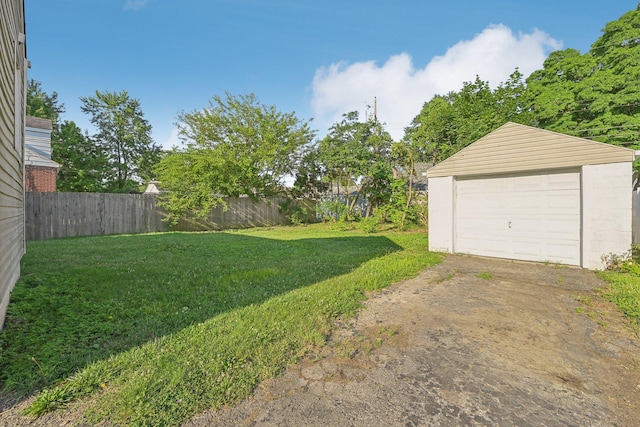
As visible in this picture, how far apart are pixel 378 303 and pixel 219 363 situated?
210 cm

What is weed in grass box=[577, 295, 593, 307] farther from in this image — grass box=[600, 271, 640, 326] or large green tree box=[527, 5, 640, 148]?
large green tree box=[527, 5, 640, 148]

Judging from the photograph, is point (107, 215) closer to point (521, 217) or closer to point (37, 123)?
point (37, 123)

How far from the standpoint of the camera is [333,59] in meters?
10.7

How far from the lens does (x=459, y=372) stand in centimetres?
212

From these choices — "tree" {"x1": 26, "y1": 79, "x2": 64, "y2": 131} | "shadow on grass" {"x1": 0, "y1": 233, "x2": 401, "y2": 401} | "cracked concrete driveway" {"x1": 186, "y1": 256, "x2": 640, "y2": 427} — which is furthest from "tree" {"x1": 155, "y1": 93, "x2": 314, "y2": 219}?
"tree" {"x1": 26, "y1": 79, "x2": 64, "y2": 131}

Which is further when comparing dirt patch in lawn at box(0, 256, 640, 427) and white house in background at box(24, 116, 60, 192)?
white house in background at box(24, 116, 60, 192)

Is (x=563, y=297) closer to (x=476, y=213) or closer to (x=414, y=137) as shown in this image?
(x=476, y=213)

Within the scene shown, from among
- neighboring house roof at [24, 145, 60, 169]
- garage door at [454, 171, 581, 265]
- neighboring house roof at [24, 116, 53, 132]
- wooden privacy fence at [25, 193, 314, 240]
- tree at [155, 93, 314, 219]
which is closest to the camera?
garage door at [454, 171, 581, 265]

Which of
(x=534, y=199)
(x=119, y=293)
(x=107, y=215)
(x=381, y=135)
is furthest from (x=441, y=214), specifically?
(x=107, y=215)

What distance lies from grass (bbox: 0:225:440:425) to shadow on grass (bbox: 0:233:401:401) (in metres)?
0.01

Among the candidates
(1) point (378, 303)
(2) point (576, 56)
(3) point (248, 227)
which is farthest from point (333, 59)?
(2) point (576, 56)

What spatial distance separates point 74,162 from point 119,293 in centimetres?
1976

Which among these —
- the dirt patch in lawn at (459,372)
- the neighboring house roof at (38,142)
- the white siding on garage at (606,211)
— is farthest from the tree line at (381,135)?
the dirt patch in lawn at (459,372)

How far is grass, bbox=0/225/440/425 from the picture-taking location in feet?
5.79
